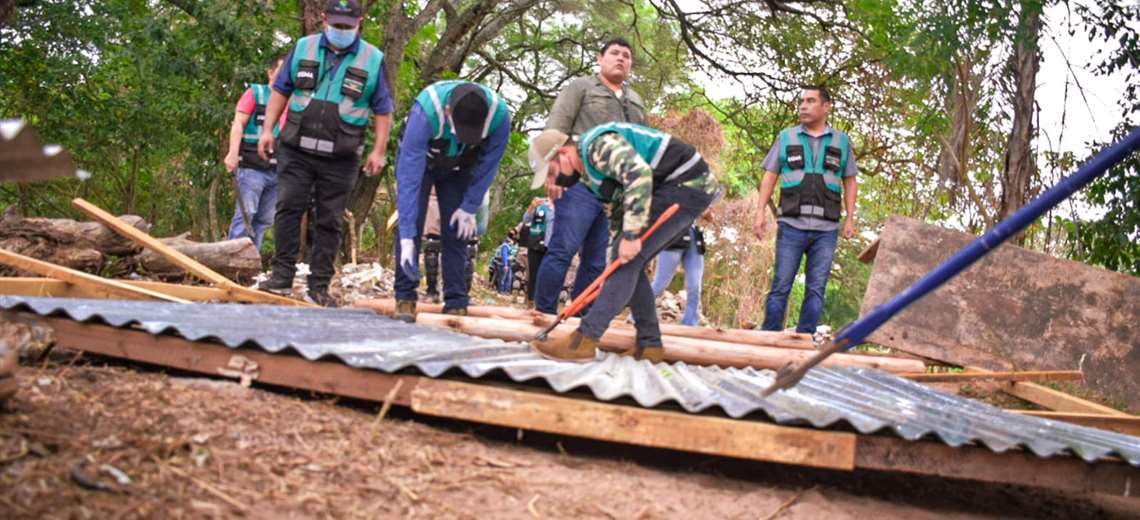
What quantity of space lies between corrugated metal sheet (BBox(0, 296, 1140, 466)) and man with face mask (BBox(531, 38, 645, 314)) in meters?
1.26

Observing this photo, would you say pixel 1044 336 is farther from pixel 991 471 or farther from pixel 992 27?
pixel 991 471

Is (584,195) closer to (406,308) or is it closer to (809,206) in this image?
(406,308)

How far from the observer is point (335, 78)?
639 cm

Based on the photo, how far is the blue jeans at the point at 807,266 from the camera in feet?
24.8

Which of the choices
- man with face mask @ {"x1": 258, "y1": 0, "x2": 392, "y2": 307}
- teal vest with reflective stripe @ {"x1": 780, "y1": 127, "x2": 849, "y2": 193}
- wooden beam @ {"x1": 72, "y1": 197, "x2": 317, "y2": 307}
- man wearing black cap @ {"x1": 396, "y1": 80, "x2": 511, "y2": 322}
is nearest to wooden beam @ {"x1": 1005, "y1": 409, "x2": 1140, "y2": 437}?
teal vest with reflective stripe @ {"x1": 780, "y1": 127, "x2": 849, "y2": 193}

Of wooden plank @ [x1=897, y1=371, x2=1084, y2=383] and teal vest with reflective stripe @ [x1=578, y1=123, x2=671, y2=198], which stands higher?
teal vest with reflective stripe @ [x1=578, y1=123, x2=671, y2=198]

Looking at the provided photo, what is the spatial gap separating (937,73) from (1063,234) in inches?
109

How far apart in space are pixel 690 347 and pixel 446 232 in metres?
1.63

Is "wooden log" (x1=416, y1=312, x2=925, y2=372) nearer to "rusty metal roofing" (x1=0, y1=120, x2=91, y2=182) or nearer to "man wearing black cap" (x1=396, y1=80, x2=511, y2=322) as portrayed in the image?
"man wearing black cap" (x1=396, y1=80, x2=511, y2=322)

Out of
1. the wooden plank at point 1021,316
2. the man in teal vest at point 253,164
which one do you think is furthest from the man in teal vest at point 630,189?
the man in teal vest at point 253,164

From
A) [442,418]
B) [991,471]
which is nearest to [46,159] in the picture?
[442,418]

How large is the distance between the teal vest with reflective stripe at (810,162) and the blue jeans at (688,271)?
3.42ft

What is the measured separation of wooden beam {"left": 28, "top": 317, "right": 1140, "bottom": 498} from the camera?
12.8 feet

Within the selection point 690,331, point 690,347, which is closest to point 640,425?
point 690,347
